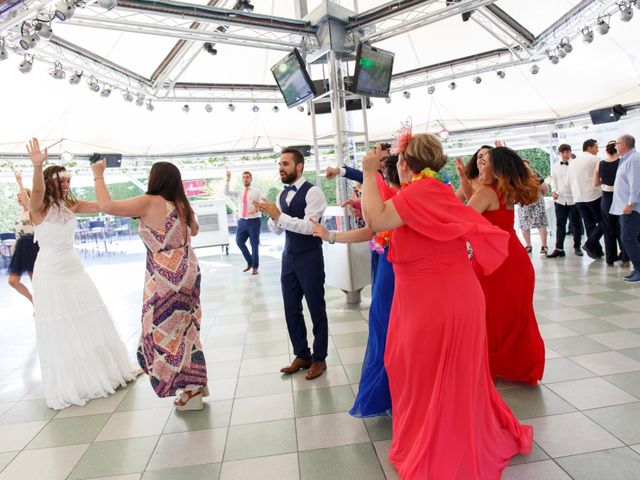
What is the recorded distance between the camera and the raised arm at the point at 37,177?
2.86m

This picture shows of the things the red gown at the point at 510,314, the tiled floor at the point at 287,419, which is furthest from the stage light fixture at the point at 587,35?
the red gown at the point at 510,314

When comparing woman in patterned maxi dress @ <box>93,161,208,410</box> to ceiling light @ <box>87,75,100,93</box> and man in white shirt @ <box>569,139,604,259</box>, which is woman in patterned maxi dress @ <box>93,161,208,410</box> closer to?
ceiling light @ <box>87,75,100,93</box>

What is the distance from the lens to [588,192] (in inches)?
287

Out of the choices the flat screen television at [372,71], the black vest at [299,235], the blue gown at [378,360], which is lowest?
the blue gown at [378,360]

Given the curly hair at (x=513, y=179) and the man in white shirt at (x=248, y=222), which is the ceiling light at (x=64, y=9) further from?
the curly hair at (x=513, y=179)

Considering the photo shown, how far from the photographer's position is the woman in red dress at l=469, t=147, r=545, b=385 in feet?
9.80

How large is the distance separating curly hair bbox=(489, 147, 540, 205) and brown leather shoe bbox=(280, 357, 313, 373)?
191 centimetres

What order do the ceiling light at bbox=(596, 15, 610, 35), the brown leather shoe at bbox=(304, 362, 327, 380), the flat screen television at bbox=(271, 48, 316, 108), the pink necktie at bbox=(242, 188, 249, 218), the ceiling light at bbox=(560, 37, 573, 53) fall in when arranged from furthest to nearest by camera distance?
the pink necktie at bbox=(242, 188, 249, 218) → the ceiling light at bbox=(560, 37, 573, 53) → the ceiling light at bbox=(596, 15, 610, 35) → the flat screen television at bbox=(271, 48, 316, 108) → the brown leather shoe at bbox=(304, 362, 327, 380)

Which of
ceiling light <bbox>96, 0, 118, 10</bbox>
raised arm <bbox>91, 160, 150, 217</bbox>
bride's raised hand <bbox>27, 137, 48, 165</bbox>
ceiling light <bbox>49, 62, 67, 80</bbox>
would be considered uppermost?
ceiling light <bbox>49, 62, 67, 80</bbox>

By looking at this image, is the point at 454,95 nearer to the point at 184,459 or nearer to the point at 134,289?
the point at 134,289

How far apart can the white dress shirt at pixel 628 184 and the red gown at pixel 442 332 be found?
4.49 metres

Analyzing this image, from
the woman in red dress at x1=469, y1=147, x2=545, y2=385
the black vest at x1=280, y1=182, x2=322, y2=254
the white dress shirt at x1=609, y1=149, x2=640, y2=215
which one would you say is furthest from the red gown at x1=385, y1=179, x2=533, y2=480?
the white dress shirt at x1=609, y1=149, x2=640, y2=215

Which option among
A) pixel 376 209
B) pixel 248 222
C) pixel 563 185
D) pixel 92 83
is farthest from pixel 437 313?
pixel 92 83

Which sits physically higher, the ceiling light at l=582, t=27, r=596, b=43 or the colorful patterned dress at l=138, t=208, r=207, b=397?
the ceiling light at l=582, t=27, r=596, b=43
